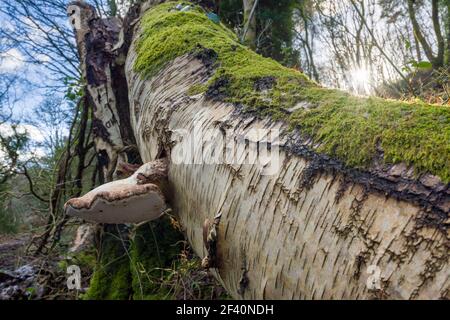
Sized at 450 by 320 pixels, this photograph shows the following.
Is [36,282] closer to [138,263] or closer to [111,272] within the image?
[111,272]

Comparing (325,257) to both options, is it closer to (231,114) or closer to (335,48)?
(231,114)

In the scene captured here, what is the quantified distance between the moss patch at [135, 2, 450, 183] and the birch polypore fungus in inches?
17.7

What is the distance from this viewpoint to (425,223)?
0.65 meters

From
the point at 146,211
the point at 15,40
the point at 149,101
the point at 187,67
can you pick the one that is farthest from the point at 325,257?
the point at 15,40

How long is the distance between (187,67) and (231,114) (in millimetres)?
634

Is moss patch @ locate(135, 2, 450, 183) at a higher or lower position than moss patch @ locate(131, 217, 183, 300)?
higher

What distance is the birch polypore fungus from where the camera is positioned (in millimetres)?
1360

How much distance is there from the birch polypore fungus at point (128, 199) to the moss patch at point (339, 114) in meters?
0.45

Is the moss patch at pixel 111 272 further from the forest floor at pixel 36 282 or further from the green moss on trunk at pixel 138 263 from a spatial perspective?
the forest floor at pixel 36 282

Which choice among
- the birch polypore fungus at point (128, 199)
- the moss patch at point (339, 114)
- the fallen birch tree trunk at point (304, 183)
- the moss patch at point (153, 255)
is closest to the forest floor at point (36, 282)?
the moss patch at point (153, 255)

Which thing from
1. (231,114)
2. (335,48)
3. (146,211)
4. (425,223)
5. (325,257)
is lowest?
(146,211)

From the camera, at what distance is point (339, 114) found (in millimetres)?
967

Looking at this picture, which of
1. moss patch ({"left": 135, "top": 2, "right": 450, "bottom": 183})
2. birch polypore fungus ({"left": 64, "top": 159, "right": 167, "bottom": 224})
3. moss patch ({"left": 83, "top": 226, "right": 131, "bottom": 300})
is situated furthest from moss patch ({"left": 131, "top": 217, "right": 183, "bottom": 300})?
moss patch ({"left": 135, "top": 2, "right": 450, "bottom": 183})

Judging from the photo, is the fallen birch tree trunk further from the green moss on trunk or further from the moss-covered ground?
the green moss on trunk
